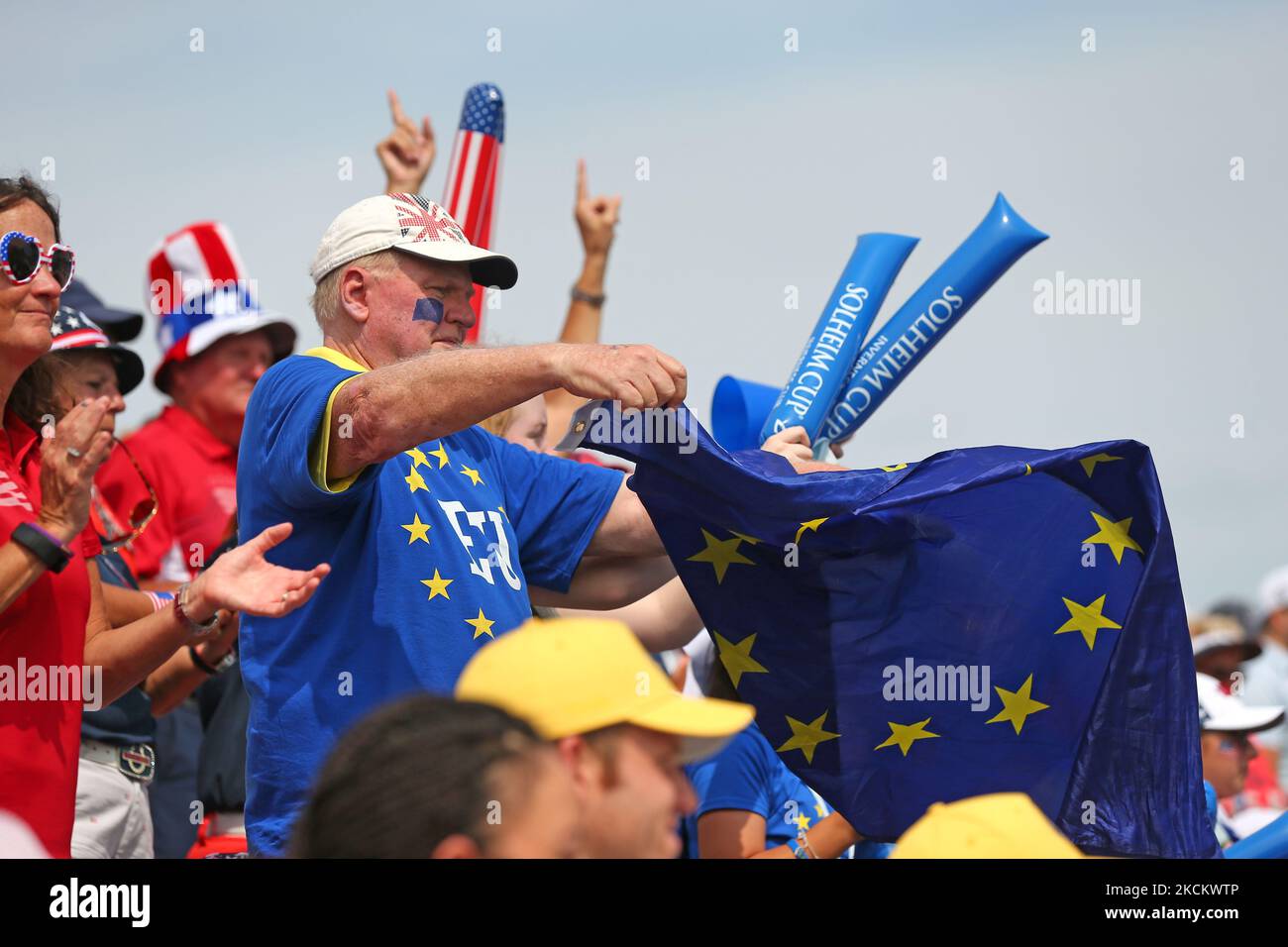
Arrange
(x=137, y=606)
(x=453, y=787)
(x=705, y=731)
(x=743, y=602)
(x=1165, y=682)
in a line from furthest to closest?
(x=137, y=606)
(x=743, y=602)
(x=1165, y=682)
(x=705, y=731)
(x=453, y=787)

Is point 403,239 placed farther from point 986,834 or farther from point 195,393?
point 195,393

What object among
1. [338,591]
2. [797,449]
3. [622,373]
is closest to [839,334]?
[797,449]

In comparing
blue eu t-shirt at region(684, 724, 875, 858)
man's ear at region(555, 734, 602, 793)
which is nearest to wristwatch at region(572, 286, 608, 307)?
blue eu t-shirt at region(684, 724, 875, 858)

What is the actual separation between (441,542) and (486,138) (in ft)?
10.9

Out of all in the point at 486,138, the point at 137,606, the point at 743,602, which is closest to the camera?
the point at 743,602

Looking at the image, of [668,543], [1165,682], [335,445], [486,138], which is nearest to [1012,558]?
[1165,682]

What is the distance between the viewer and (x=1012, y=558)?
14.4 ft

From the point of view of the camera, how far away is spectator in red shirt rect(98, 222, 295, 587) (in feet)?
22.1

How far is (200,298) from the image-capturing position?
7.33 m

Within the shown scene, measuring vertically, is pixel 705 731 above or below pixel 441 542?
below

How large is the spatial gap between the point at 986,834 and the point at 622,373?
4.53 feet

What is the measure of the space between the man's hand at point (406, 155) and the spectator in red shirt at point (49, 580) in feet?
10.0

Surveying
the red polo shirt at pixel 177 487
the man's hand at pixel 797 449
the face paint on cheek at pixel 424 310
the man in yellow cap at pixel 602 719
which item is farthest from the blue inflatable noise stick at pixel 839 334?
the man in yellow cap at pixel 602 719
